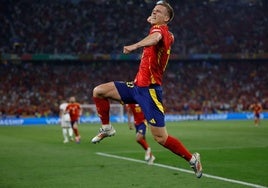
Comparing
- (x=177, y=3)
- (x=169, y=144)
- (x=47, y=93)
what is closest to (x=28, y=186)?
(x=169, y=144)

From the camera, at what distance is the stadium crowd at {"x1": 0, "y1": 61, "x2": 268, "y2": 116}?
48.9 metres

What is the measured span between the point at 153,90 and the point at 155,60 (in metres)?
0.49

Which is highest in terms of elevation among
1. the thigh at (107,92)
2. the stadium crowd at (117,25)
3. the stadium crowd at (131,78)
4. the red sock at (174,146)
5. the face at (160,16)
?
the stadium crowd at (117,25)

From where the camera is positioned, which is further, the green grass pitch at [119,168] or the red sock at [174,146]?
the green grass pitch at [119,168]

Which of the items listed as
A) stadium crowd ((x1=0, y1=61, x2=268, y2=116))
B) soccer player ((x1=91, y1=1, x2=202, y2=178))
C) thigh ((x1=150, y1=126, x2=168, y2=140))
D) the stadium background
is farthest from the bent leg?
the stadium background

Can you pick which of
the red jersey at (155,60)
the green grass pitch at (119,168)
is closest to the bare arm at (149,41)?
the red jersey at (155,60)

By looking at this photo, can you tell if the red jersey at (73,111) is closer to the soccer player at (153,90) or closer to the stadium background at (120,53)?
the soccer player at (153,90)

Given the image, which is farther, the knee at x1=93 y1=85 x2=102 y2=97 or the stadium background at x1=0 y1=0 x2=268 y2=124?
the stadium background at x1=0 y1=0 x2=268 y2=124

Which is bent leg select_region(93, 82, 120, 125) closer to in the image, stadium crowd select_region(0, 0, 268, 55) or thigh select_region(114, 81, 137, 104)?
thigh select_region(114, 81, 137, 104)

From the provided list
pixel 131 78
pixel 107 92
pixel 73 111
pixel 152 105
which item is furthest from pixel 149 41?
pixel 131 78

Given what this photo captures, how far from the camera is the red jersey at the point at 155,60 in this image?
8141mm

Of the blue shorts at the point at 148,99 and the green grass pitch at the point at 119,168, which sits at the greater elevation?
the blue shorts at the point at 148,99

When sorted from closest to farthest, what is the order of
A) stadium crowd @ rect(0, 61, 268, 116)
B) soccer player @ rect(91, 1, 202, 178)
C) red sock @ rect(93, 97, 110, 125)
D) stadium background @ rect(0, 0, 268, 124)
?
1. soccer player @ rect(91, 1, 202, 178)
2. red sock @ rect(93, 97, 110, 125)
3. stadium crowd @ rect(0, 61, 268, 116)
4. stadium background @ rect(0, 0, 268, 124)

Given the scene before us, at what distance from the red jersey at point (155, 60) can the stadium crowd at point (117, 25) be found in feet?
144
